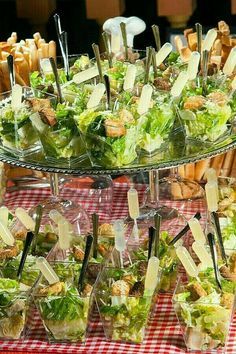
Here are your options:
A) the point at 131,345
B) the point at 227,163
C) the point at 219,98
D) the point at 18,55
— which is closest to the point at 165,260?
the point at 131,345

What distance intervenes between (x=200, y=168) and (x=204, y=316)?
1209mm

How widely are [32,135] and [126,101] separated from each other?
1.09ft

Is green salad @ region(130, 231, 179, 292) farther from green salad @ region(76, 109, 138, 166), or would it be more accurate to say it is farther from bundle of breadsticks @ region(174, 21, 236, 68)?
bundle of breadsticks @ region(174, 21, 236, 68)

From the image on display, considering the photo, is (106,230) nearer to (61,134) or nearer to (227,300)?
(61,134)

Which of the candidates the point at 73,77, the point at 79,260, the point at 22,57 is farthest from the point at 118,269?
the point at 22,57

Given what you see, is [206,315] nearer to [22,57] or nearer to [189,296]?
[189,296]

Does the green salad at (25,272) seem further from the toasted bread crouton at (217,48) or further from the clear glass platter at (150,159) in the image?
the toasted bread crouton at (217,48)

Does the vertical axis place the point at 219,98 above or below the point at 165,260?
above

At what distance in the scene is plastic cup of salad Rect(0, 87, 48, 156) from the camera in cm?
315

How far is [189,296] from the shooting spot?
2.84 meters

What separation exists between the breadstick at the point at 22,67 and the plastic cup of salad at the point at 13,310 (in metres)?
1.20

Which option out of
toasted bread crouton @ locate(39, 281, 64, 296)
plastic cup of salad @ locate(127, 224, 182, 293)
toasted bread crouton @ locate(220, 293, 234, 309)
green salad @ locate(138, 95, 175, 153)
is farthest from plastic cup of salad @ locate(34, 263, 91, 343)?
green salad @ locate(138, 95, 175, 153)

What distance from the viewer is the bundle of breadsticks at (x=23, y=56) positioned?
388 centimetres

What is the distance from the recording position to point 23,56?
3.91 metres
